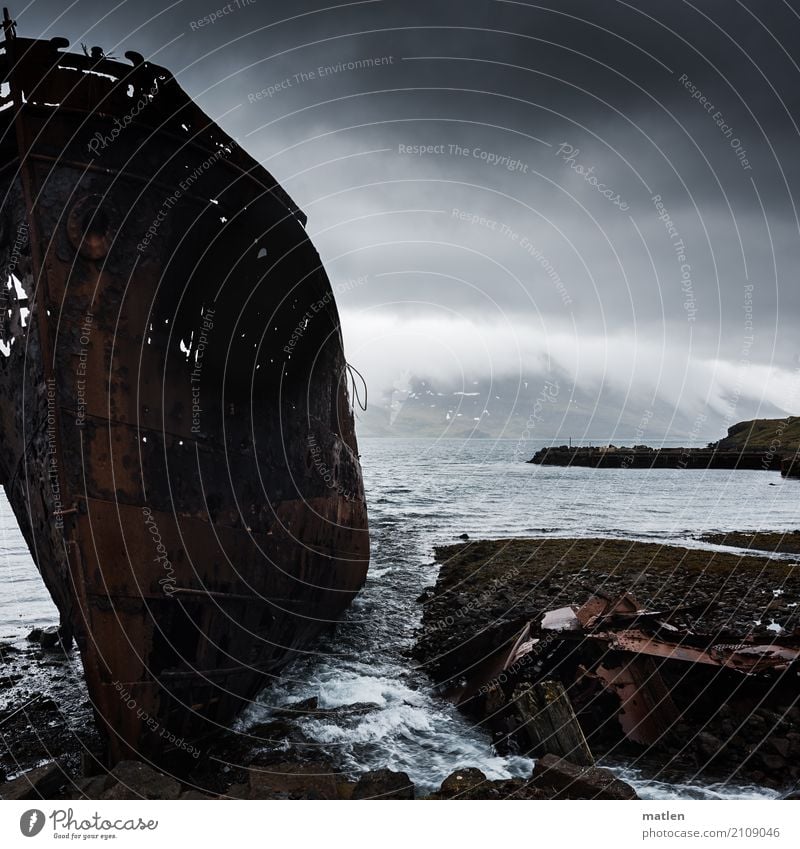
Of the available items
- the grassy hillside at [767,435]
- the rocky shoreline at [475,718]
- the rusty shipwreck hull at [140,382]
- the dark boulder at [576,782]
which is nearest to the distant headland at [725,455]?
the grassy hillside at [767,435]

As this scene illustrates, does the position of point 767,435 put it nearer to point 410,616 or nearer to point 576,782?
point 410,616

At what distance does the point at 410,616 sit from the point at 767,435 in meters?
87.5

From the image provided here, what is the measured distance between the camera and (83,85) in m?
4.59

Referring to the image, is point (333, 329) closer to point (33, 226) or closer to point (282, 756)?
point (33, 226)

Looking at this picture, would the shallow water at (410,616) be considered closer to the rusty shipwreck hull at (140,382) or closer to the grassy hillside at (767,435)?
the rusty shipwreck hull at (140,382)

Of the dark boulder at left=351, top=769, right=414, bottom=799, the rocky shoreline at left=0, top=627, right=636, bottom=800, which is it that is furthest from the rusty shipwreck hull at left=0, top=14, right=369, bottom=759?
the dark boulder at left=351, top=769, right=414, bottom=799

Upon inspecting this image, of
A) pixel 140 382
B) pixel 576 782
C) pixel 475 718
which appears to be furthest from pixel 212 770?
pixel 140 382

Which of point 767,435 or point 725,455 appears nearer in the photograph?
Result: point 725,455

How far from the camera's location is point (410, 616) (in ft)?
32.2

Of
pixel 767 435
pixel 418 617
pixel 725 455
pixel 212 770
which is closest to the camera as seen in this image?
pixel 212 770

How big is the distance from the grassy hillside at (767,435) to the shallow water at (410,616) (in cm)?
3708

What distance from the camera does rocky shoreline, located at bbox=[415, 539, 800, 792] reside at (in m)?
4.77

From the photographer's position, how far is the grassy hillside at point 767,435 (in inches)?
2452

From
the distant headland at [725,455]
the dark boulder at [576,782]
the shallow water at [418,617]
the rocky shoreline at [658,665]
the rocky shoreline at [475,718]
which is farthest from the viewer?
the distant headland at [725,455]
